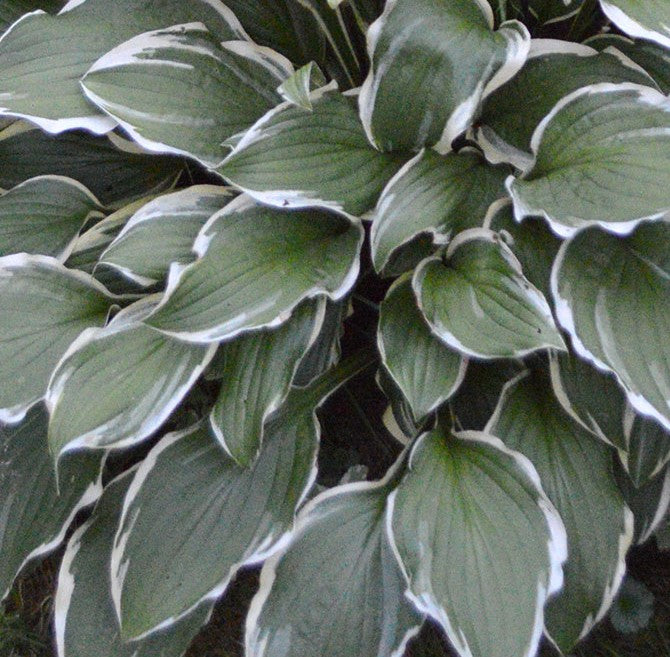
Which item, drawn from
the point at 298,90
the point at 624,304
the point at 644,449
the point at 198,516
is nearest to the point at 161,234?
the point at 298,90

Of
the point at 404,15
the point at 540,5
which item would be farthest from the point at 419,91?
the point at 540,5

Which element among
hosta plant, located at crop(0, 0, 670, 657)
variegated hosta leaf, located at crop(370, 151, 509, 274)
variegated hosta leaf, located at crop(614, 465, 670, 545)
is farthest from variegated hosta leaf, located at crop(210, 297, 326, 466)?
variegated hosta leaf, located at crop(614, 465, 670, 545)

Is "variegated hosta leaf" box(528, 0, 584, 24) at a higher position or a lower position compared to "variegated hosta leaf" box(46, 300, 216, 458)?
higher

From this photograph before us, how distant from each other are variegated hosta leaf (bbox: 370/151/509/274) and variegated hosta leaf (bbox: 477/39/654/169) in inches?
1.5

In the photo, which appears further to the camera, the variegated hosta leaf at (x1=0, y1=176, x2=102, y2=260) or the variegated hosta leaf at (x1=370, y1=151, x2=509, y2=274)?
the variegated hosta leaf at (x1=0, y1=176, x2=102, y2=260)

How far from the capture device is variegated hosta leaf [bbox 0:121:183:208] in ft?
5.13

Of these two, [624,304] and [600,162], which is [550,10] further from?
[624,304]

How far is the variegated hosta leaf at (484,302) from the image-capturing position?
108 centimetres

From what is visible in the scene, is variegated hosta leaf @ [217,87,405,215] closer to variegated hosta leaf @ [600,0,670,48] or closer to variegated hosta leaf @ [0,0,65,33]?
variegated hosta leaf @ [600,0,670,48]

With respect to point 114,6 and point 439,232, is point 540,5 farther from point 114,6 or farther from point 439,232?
point 114,6

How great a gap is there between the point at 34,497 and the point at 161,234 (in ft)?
1.49

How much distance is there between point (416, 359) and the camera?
119cm

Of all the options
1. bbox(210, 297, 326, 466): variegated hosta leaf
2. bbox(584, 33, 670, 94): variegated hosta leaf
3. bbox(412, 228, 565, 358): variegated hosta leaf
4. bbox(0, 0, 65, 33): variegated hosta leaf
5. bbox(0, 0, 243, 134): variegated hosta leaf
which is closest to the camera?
bbox(412, 228, 565, 358): variegated hosta leaf

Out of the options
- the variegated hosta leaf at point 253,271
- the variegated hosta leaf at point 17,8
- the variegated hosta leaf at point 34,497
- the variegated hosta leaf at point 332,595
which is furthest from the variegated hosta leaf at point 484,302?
the variegated hosta leaf at point 17,8
